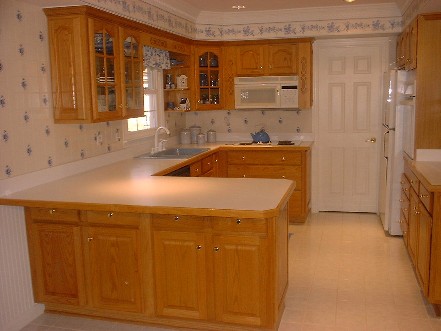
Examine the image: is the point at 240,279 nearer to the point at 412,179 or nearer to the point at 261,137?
the point at 412,179

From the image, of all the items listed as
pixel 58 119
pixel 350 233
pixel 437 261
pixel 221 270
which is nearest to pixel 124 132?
pixel 58 119

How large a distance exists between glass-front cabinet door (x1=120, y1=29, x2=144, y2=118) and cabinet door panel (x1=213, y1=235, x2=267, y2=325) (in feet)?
5.63

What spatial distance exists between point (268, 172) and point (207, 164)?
30.9 inches

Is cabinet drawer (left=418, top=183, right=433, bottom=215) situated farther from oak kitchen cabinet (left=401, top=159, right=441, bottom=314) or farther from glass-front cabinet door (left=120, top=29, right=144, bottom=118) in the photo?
glass-front cabinet door (left=120, top=29, right=144, bottom=118)

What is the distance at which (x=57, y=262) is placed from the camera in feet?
10.6

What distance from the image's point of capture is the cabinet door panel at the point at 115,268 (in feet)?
10.1

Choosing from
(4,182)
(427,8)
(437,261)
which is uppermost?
(427,8)

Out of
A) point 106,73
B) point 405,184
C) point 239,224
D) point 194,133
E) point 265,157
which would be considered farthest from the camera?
point 194,133

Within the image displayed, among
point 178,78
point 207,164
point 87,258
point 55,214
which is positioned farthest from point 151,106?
point 87,258

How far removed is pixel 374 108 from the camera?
19.5 feet

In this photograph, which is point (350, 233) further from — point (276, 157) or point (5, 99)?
point (5, 99)

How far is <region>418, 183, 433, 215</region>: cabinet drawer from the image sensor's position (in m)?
3.26

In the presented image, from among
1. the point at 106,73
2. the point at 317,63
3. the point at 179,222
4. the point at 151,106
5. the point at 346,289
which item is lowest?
the point at 346,289

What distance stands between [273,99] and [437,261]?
10.2 ft
